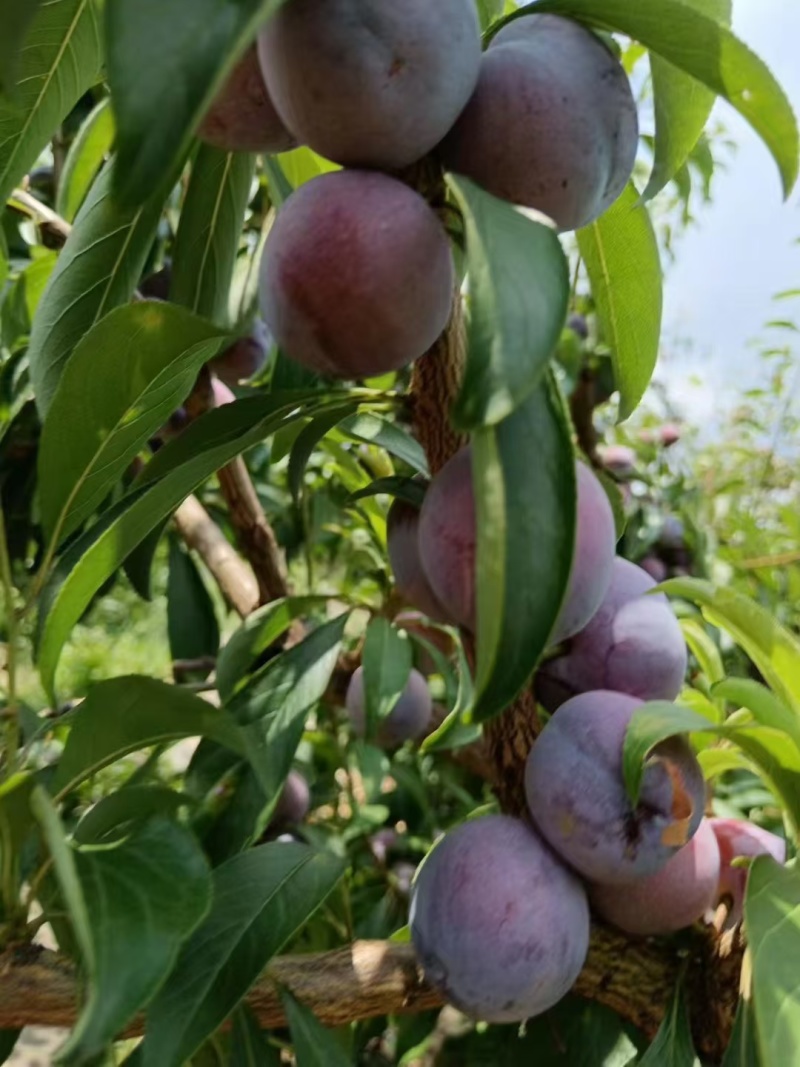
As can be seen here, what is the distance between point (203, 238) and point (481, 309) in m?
0.34

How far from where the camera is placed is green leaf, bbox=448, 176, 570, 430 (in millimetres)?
309

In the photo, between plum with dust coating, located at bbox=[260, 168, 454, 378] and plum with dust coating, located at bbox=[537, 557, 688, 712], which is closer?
plum with dust coating, located at bbox=[260, 168, 454, 378]

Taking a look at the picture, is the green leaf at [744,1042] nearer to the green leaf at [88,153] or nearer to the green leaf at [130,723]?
the green leaf at [130,723]

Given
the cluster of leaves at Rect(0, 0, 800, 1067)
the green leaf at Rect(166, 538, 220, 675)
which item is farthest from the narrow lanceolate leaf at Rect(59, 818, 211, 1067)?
the green leaf at Rect(166, 538, 220, 675)

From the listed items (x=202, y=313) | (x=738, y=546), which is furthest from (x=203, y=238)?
(x=738, y=546)

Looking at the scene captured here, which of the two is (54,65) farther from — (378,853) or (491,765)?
(378,853)

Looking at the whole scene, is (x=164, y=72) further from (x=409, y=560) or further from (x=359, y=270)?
(x=409, y=560)

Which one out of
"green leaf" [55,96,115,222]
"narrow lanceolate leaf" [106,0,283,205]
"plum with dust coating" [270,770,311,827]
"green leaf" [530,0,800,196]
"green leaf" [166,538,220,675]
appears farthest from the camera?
"green leaf" [166,538,220,675]

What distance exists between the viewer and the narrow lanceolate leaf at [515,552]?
12.9 inches

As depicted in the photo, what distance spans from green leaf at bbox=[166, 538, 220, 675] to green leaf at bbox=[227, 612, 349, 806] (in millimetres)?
492

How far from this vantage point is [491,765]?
1.86 feet

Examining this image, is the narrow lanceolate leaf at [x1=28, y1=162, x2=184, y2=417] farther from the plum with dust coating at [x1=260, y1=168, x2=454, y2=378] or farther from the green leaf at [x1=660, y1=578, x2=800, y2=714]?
the green leaf at [x1=660, y1=578, x2=800, y2=714]

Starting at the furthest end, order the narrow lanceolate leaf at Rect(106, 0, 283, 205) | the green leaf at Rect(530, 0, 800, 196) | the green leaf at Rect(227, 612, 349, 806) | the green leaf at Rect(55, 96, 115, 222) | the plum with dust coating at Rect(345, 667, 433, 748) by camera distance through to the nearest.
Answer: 1. the plum with dust coating at Rect(345, 667, 433, 748)
2. the green leaf at Rect(55, 96, 115, 222)
3. the green leaf at Rect(227, 612, 349, 806)
4. the green leaf at Rect(530, 0, 800, 196)
5. the narrow lanceolate leaf at Rect(106, 0, 283, 205)

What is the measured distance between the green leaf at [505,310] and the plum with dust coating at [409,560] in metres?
0.23
